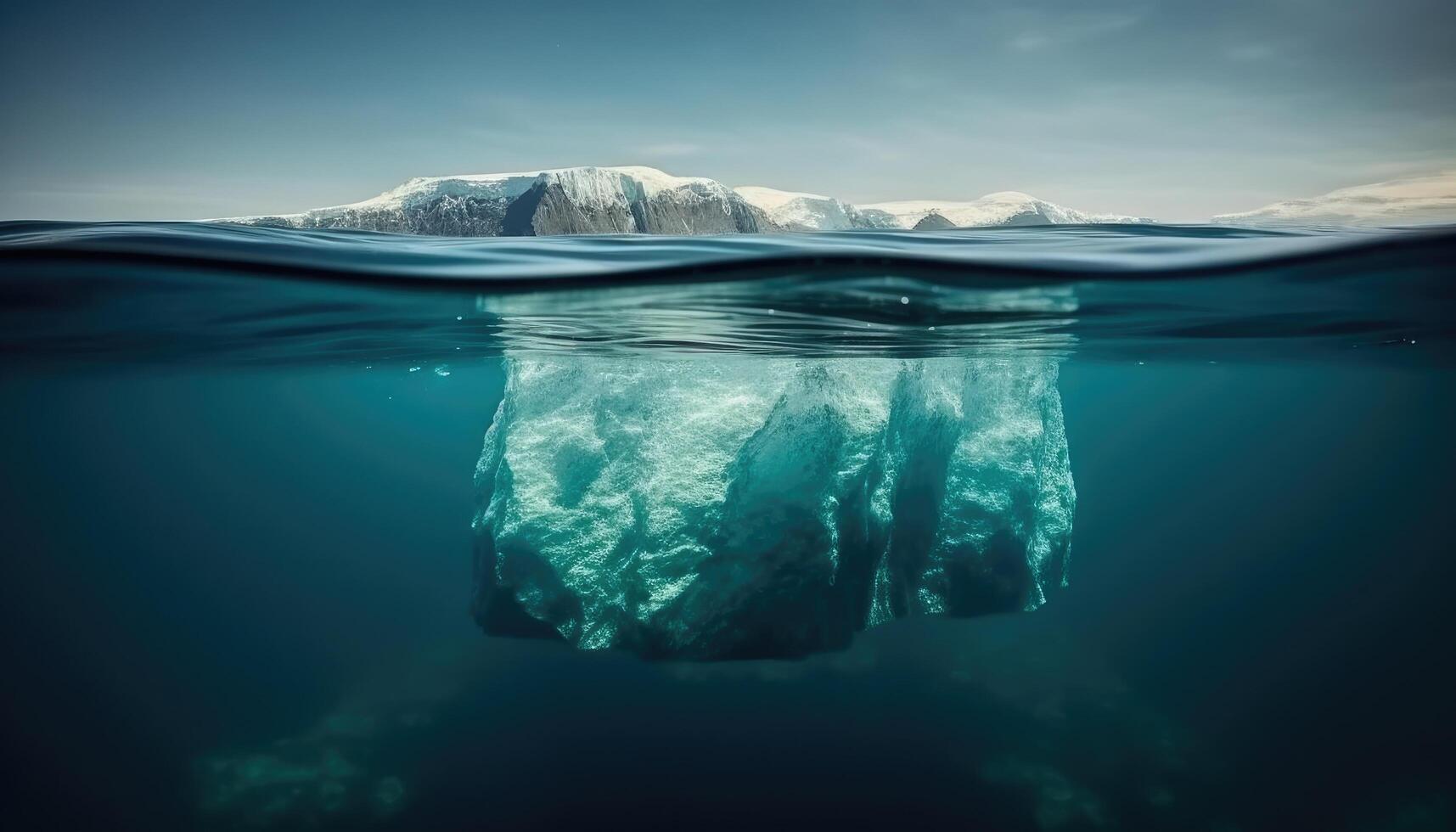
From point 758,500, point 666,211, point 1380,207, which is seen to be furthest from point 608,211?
point 1380,207

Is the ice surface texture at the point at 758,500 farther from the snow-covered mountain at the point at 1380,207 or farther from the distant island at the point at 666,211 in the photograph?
the snow-covered mountain at the point at 1380,207

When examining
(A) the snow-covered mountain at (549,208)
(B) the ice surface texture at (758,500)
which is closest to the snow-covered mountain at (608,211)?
(A) the snow-covered mountain at (549,208)

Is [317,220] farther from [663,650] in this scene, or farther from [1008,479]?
[1008,479]

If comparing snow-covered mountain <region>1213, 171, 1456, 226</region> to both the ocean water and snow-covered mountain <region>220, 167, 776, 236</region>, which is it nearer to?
the ocean water

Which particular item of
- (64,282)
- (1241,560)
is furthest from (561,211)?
(1241,560)

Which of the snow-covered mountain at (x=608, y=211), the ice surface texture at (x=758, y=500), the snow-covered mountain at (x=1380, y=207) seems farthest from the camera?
the ice surface texture at (x=758, y=500)

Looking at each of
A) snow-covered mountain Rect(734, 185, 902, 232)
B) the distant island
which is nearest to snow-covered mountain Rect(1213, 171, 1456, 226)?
the distant island
